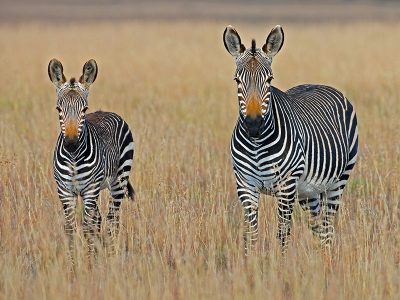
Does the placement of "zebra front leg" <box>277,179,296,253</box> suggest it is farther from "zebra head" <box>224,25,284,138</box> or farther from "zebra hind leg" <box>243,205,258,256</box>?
"zebra head" <box>224,25,284,138</box>

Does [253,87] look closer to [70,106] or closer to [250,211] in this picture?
[250,211]

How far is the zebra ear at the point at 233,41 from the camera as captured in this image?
24.2 ft

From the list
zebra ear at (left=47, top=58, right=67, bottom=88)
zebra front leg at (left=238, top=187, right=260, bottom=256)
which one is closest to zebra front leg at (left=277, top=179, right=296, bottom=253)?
zebra front leg at (left=238, top=187, right=260, bottom=256)

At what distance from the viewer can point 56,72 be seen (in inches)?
314

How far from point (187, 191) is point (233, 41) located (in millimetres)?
2552

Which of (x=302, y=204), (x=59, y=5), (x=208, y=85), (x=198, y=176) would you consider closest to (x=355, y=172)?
(x=198, y=176)

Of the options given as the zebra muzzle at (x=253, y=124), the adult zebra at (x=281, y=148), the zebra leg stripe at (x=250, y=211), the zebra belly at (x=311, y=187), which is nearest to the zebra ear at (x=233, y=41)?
the adult zebra at (x=281, y=148)

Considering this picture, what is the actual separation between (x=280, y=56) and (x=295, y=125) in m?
20.2

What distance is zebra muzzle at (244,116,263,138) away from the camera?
6969 mm

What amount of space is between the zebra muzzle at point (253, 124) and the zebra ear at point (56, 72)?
2.04 m

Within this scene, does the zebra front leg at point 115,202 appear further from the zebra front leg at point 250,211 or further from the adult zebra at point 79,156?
the zebra front leg at point 250,211

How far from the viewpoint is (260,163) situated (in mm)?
7348

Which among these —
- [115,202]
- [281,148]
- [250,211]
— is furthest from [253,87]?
[115,202]

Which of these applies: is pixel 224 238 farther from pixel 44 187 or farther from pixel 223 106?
pixel 223 106
